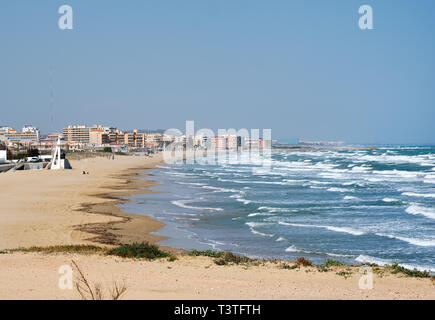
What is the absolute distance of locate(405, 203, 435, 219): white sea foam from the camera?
21047 millimetres

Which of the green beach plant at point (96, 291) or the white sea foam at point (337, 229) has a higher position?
the green beach plant at point (96, 291)

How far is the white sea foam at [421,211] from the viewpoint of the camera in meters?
21.0

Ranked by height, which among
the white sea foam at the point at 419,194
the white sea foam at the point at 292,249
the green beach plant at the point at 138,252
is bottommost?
the white sea foam at the point at 419,194

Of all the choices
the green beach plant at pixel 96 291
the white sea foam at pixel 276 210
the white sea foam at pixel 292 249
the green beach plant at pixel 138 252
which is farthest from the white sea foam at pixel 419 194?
the green beach plant at pixel 96 291

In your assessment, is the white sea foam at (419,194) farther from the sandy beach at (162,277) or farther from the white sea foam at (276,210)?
the sandy beach at (162,277)

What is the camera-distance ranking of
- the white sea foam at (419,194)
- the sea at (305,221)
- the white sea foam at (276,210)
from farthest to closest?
the white sea foam at (419,194) < the white sea foam at (276,210) < the sea at (305,221)

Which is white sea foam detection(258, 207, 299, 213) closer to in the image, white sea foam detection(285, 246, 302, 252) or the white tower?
white sea foam detection(285, 246, 302, 252)

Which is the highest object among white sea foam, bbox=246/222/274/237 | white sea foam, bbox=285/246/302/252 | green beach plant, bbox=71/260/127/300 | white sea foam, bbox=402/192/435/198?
green beach plant, bbox=71/260/127/300

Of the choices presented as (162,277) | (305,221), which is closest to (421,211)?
(305,221)

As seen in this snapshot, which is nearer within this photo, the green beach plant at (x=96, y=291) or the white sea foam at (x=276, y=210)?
the green beach plant at (x=96, y=291)

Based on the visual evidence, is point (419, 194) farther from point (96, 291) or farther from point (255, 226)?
point (96, 291)

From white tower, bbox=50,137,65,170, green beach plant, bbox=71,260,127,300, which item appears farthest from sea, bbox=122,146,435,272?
white tower, bbox=50,137,65,170
